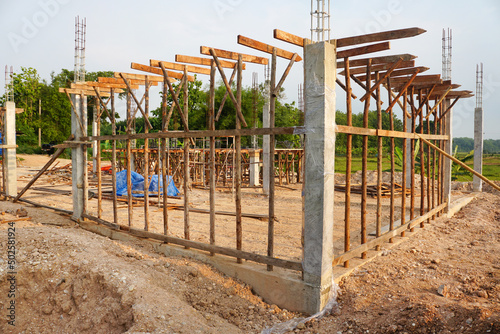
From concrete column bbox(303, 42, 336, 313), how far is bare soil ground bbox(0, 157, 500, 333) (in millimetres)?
540

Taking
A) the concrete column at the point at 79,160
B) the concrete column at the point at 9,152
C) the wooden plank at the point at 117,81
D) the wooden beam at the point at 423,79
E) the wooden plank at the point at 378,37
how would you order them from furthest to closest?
the concrete column at the point at 9,152 < the concrete column at the point at 79,160 < the wooden plank at the point at 117,81 < the wooden beam at the point at 423,79 < the wooden plank at the point at 378,37

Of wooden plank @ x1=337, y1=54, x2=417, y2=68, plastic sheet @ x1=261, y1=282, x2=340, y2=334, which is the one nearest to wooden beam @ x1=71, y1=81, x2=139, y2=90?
wooden plank @ x1=337, y1=54, x2=417, y2=68

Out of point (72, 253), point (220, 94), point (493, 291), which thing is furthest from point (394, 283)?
point (220, 94)

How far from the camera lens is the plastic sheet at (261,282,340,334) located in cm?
454

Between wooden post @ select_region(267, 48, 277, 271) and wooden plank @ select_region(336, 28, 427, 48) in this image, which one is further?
wooden post @ select_region(267, 48, 277, 271)

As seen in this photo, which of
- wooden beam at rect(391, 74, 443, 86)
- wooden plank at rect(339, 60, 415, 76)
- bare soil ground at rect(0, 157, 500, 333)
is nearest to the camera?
bare soil ground at rect(0, 157, 500, 333)

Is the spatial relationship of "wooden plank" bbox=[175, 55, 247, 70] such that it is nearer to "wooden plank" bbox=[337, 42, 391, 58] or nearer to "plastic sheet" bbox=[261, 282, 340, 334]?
"wooden plank" bbox=[337, 42, 391, 58]

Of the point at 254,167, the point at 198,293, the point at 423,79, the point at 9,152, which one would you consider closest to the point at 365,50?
the point at 423,79

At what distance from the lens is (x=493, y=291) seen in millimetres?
5066

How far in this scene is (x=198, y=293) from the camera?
5.29 meters

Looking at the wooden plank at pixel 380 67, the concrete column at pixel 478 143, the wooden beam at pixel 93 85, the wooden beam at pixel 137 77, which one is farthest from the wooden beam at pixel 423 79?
the concrete column at pixel 478 143

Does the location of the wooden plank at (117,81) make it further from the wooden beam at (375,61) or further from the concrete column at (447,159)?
the concrete column at (447,159)

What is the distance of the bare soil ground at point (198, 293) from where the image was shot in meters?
4.29

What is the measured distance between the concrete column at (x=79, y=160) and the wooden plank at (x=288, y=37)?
5875mm
